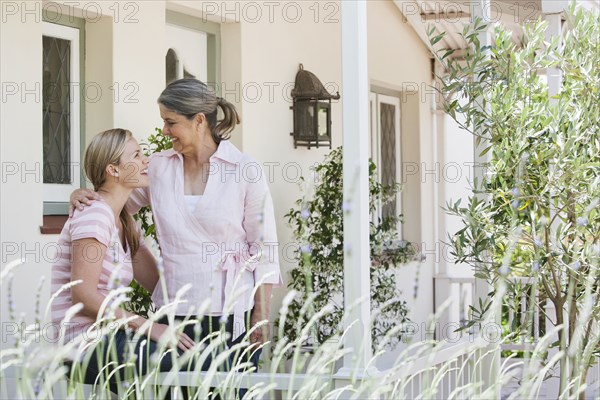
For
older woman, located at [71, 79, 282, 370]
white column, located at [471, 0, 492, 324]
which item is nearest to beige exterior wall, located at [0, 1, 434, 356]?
white column, located at [471, 0, 492, 324]

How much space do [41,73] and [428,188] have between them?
203 inches

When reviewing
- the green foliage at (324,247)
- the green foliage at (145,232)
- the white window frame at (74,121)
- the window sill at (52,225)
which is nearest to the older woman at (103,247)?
the window sill at (52,225)

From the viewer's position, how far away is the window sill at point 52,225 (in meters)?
4.97

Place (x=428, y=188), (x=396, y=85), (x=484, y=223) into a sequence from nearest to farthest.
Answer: (x=484, y=223), (x=396, y=85), (x=428, y=188)

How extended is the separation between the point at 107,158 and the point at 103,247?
0.42 meters

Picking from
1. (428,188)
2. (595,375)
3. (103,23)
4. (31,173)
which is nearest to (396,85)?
(428,188)

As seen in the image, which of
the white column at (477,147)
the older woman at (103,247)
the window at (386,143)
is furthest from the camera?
the window at (386,143)

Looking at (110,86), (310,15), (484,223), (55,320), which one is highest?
(310,15)

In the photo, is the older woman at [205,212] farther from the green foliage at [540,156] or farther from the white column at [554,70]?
the white column at [554,70]

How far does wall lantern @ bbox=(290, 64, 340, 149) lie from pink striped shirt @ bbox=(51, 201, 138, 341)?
10.7ft

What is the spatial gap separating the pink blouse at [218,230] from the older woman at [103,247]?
0.15 m

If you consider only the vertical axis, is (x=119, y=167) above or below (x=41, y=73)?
below

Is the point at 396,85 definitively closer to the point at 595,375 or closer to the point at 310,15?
the point at 310,15

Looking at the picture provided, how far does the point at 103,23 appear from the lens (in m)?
5.45
